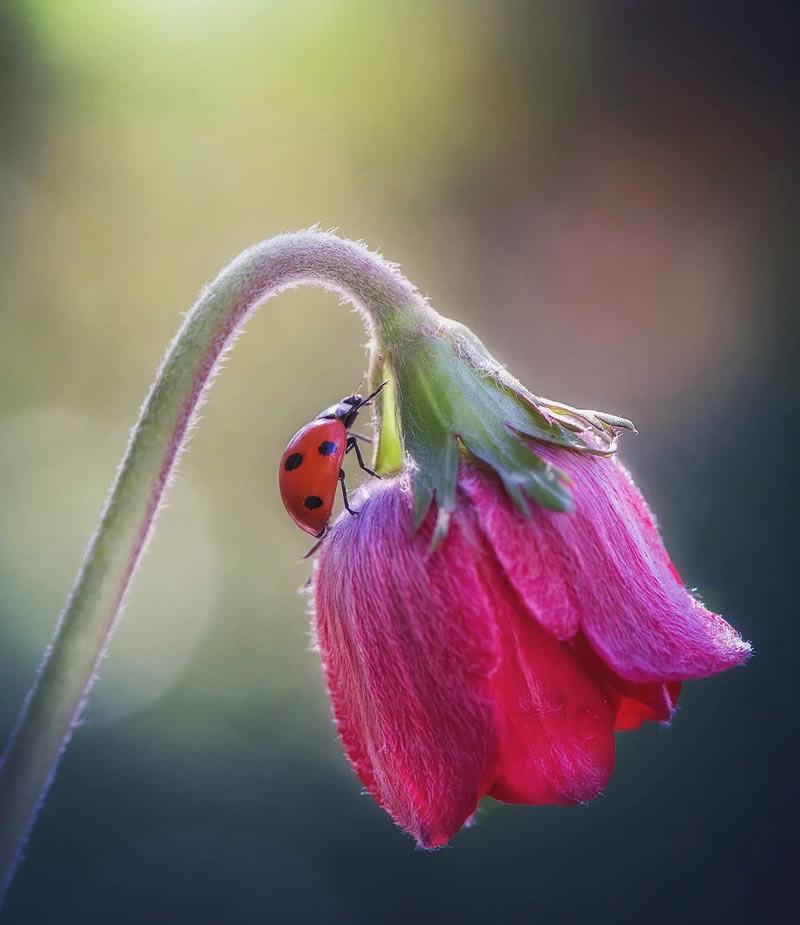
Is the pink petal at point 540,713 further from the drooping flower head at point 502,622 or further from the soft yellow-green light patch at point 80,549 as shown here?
the soft yellow-green light patch at point 80,549

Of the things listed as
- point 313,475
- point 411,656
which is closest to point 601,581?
point 411,656

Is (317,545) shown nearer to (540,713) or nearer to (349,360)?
(540,713)

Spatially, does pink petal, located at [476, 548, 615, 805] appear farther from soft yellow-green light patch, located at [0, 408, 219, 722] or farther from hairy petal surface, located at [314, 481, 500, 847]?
soft yellow-green light patch, located at [0, 408, 219, 722]

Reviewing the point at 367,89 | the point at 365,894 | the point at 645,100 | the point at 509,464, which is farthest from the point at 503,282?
the point at 509,464

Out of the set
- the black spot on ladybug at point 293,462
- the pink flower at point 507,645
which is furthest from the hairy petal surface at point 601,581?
the black spot on ladybug at point 293,462

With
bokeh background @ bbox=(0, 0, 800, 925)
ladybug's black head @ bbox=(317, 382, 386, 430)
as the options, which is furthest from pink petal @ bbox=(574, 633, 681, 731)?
bokeh background @ bbox=(0, 0, 800, 925)

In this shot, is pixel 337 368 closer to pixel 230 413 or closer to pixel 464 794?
pixel 230 413
